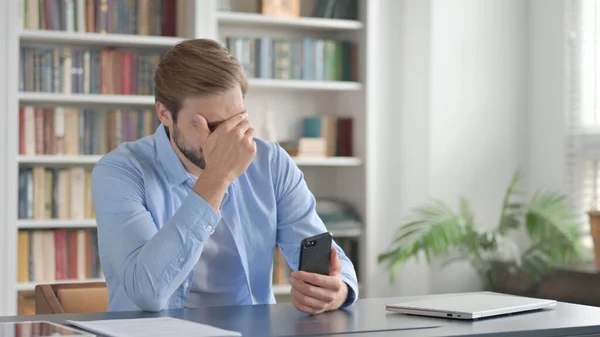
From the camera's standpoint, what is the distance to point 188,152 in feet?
7.34

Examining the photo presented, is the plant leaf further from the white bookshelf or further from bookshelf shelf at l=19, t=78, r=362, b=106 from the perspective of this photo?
bookshelf shelf at l=19, t=78, r=362, b=106

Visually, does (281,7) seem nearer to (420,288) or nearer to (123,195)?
(420,288)

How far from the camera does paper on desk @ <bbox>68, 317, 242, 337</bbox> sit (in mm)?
1494

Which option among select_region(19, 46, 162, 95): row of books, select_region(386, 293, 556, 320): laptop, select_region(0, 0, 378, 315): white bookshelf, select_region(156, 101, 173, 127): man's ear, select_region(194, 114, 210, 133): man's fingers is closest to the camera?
select_region(386, 293, 556, 320): laptop

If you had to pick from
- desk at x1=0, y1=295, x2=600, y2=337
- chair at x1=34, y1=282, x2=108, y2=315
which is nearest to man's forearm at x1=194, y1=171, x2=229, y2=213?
desk at x1=0, y1=295, x2=600, y2=337

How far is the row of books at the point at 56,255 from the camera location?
165 inches

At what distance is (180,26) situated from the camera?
4.44 m

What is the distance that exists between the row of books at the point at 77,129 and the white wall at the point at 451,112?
123 cm

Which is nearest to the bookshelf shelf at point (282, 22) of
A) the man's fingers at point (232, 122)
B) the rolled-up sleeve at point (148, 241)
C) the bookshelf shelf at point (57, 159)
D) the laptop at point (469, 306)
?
the bookshelf shelf at point (57, 159)

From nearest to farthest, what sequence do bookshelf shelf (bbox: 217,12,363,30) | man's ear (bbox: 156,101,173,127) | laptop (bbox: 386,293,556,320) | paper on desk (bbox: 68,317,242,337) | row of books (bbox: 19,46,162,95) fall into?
paper on desk (bbox: 68,317,242,337) < laptop (bbox: 386,293,556,320) < man's ear (bbox: 156,101,173,127) < row of books (bbox: 19,46,162,95) < bookshelf shelf (bbox: 217,12,363,30)

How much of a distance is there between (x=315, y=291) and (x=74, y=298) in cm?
94

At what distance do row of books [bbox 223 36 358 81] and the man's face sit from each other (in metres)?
2.25

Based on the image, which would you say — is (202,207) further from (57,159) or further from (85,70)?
(85,70)

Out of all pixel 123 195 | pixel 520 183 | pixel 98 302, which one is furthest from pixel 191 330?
pixel 520 183
